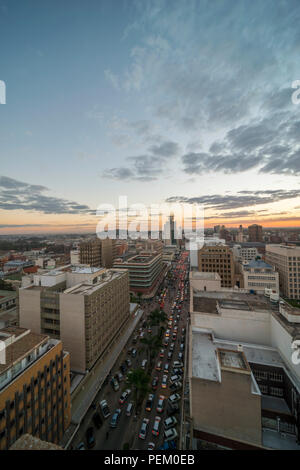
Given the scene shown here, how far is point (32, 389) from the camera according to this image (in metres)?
17.5

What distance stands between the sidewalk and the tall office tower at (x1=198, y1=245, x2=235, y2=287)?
32.6 metres

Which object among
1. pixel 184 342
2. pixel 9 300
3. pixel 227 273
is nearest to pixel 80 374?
pixel 184 342

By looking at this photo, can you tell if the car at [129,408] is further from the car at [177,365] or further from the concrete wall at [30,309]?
the concrete wall at [30,309]

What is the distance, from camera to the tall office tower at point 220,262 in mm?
57031

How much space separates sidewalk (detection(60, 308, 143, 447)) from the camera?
2207 cm

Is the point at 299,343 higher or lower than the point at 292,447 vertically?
higher

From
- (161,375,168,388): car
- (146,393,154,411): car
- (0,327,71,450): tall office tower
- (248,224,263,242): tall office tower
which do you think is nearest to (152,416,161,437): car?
(146,393,154,411): car

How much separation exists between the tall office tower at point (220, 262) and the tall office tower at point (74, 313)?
3281cm

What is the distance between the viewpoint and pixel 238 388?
1634cm

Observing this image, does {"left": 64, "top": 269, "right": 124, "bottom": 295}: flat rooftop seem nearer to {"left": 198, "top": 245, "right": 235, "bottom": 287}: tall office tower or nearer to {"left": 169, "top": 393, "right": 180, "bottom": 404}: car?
{"left": 169, "top": 393, "right": 180, "bottom": 404}: car

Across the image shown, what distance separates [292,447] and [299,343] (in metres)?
7.99

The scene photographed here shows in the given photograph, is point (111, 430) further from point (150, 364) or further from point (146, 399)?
point (150, 364)

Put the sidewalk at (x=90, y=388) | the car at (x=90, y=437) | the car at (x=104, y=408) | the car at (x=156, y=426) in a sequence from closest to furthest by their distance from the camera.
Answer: the car at (x=90, y=437), the car at (x=156, y=426), the sidewalk at (x=90, y=388), the car at (x=104, y=408)

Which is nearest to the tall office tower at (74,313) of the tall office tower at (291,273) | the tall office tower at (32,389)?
the tall office tower at (32,389)
